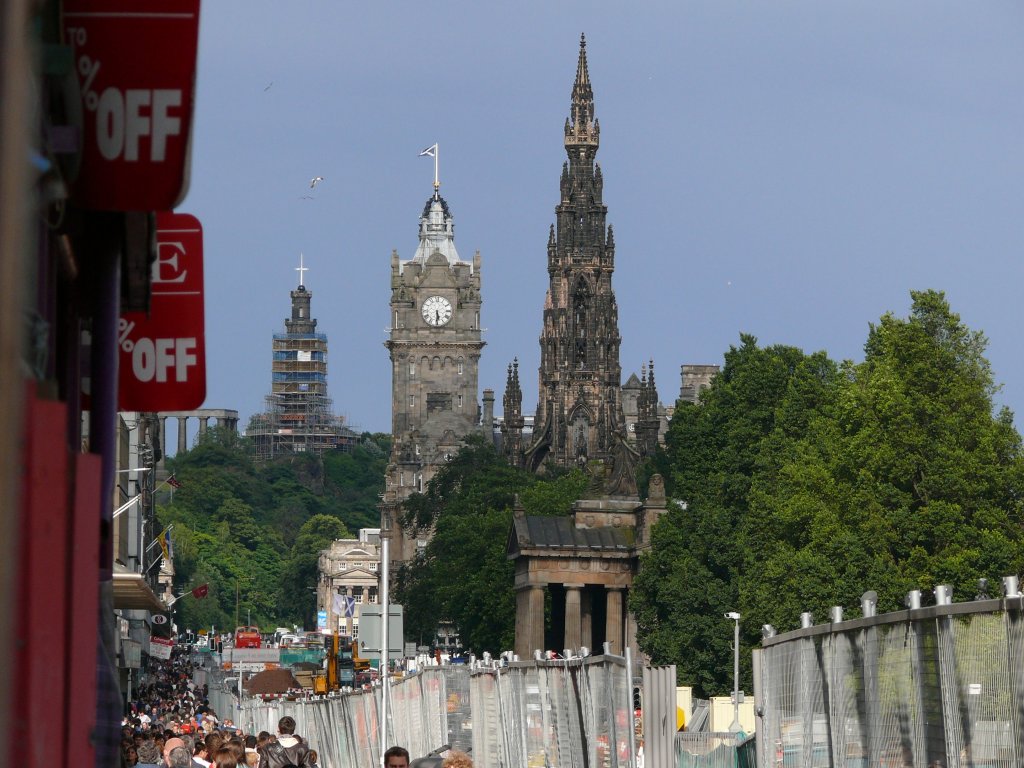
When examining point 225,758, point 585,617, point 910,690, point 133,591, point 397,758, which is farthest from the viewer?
point 585,617

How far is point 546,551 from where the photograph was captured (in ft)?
366

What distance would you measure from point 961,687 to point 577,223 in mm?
174426

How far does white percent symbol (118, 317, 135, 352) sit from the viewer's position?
868cm

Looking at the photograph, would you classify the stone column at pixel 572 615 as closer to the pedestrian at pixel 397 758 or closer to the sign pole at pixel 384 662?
the sign pole at pixel 384 662

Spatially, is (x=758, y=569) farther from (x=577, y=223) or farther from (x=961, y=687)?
(x=577, y=223)

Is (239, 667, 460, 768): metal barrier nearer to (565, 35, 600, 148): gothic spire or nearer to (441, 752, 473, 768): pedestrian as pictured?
(441, 752, 473, 768): pedestrian

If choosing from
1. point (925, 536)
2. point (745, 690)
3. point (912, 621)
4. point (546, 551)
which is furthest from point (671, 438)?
point (912, 621)

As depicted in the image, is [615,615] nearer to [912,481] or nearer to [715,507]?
[715,507]

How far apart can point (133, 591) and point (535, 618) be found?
8318 cm

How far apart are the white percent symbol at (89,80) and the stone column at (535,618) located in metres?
106

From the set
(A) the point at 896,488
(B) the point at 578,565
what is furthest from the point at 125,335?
(B) the point at 578,565

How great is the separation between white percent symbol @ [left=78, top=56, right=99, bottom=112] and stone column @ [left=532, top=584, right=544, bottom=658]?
10575 cm

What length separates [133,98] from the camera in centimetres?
500

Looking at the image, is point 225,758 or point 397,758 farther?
point 225,758
